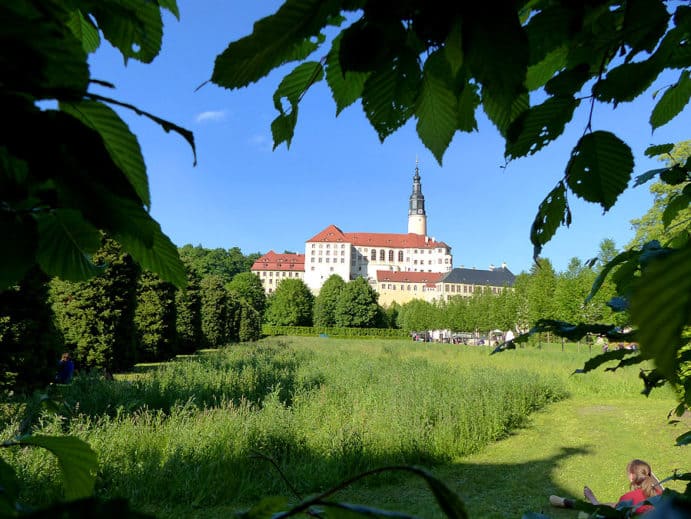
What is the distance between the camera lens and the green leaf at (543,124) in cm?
85

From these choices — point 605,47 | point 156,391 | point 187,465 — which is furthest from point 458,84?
point 156,391

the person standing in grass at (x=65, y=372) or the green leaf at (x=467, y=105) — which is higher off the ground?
the green leaf at (x=467, y=105)

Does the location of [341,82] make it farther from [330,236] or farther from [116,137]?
[330,236]

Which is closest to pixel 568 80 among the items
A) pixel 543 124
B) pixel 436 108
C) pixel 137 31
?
pixel 543 124

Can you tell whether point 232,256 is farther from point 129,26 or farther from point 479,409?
point 129,26

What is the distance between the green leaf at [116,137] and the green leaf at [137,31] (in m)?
0.24

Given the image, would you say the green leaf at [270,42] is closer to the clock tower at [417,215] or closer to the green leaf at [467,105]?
the green leaf at [467,105]

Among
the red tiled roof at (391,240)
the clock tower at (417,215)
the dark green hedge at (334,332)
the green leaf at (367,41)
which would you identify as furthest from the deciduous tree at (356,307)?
the green leaf at (367,41)

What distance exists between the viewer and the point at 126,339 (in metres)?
14.1

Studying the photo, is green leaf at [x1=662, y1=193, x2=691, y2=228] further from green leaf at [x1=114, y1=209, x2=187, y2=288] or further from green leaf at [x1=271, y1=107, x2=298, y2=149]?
green leaf at [x1=114, y1=209, x2=187, y2=288]

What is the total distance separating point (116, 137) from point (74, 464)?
16.0 inches

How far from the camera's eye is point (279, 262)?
9100cm

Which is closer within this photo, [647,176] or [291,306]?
[647,176]

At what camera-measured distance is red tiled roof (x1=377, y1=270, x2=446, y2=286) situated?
87.2 metres
